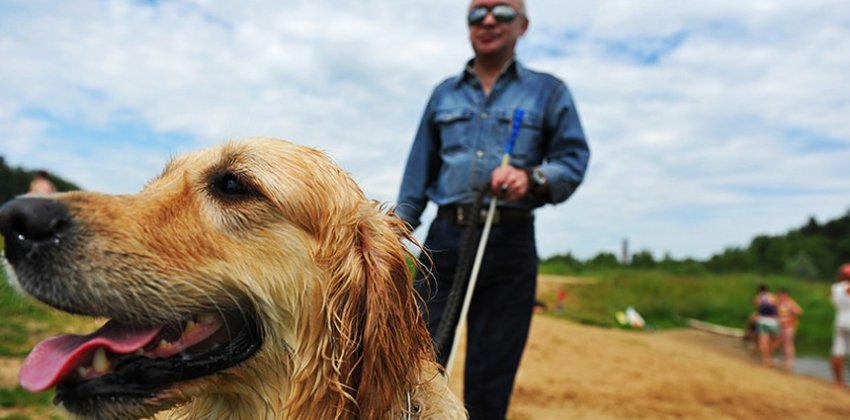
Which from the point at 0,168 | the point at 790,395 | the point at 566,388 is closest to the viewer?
the point at 566,388

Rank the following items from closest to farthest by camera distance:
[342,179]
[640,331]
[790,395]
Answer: [342,179], [790,395], [640,331]

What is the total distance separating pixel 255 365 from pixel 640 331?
82.0 ft

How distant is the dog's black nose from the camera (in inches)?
74.5

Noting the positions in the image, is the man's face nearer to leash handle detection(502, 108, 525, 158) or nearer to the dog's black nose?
leash handle detection(502, 108, 525, 158)

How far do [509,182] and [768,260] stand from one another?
58.9m

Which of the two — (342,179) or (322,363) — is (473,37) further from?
(322,363)

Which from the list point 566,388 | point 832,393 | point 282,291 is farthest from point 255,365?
point 832,393

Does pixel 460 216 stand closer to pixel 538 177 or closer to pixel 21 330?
pixel 538 177

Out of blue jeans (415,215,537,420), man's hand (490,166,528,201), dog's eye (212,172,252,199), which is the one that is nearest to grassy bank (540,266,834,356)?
blue jeans (415,215,537,420)

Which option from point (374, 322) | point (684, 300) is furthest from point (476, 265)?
point (684, 300)

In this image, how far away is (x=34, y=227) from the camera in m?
1.93

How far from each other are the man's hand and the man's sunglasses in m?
0.95

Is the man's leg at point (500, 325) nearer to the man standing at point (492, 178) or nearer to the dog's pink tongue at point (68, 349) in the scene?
the man standing at point (492, 178)

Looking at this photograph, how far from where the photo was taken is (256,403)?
2262 mm
